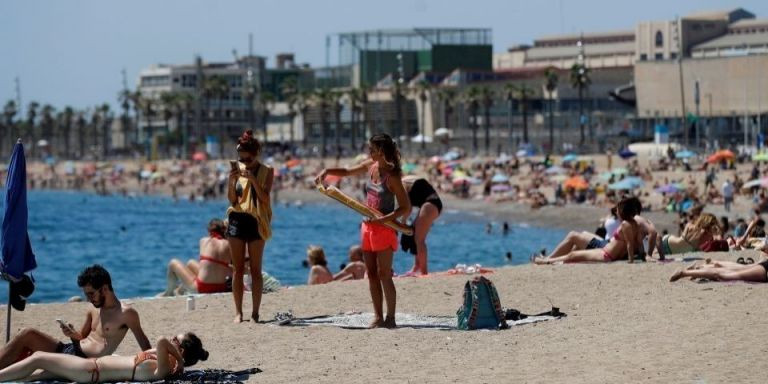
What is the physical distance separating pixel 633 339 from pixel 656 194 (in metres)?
46.7

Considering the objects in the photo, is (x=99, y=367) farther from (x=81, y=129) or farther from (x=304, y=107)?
(x=81, y=129)

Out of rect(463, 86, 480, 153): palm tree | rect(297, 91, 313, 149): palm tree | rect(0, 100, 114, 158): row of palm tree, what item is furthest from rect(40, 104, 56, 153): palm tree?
rect(463, 86, 480, 153): palm tree

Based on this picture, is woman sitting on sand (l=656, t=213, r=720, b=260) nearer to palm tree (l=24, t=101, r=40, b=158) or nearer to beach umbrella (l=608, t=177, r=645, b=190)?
beach umbrella (l=608, t=177, r=645, b=190)

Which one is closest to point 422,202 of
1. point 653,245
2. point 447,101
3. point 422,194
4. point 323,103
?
point 422,194

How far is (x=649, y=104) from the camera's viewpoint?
99625mm

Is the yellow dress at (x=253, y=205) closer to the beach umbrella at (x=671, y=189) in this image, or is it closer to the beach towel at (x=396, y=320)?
the beach towel at (x=396, y=320)

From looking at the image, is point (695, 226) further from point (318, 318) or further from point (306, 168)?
point (306, 168)

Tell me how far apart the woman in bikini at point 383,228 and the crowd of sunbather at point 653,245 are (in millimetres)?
3197

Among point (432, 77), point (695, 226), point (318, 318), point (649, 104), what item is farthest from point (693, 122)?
point (318, 318)

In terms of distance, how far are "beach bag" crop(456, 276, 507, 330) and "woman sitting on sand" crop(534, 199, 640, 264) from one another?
4.22 meters

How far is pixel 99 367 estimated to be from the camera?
10258mm

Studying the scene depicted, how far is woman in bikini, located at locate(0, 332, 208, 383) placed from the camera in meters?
10.2

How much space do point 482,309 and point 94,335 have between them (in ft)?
10.9

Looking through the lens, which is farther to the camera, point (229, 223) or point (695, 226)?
point (695, 226)
